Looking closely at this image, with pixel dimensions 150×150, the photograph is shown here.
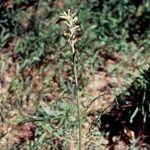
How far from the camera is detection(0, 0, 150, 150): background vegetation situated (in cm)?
373

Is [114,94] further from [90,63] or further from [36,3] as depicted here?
[36,3]

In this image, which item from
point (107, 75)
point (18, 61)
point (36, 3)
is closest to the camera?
point (107, 75)

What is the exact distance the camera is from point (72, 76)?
14.9ft

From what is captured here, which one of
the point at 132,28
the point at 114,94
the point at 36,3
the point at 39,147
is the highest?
the point at 36,3

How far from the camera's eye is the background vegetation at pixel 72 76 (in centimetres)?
373

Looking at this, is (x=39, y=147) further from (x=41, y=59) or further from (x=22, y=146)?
(x=41, y=59)

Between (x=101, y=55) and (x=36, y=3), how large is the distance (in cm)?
139

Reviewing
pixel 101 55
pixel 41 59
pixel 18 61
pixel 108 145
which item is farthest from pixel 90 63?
pixel 108 145

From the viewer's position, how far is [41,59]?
4.77 meters

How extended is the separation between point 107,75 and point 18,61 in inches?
45.3

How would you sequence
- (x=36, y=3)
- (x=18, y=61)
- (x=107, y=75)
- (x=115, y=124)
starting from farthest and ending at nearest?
(x=36, y=3), (x=18, y=61), (x=107, y=75), (x=115, y=124)

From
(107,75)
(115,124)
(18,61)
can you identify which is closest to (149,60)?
(107,75)

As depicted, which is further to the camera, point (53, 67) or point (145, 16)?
point (145, 16)

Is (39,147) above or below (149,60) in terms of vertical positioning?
below
